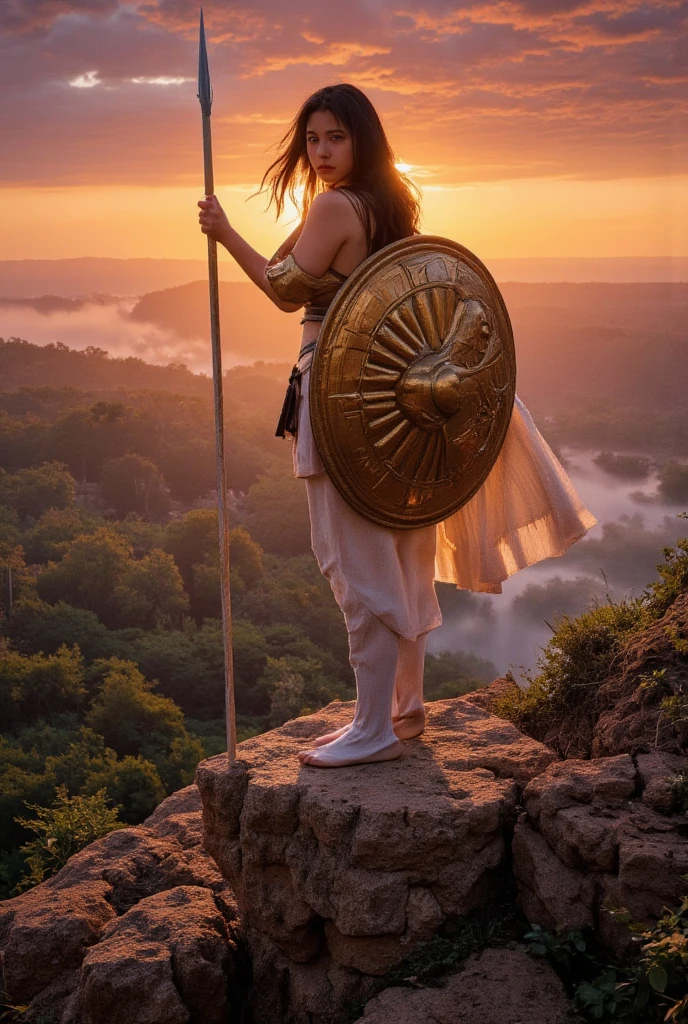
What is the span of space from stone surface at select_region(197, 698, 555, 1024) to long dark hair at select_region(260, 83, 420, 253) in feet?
6.36

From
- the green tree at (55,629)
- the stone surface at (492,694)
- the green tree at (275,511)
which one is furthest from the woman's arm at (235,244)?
the green tree at (275,511)

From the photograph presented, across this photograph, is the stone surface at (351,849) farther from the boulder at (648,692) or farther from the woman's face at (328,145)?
the woman's face at (328,145)

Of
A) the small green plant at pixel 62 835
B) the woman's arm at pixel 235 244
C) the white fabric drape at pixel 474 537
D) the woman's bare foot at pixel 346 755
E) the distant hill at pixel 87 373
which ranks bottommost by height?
the small green plant at pixel 62 835

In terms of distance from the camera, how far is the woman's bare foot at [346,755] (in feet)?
12.9

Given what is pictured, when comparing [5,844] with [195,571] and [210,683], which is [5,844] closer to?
[210,683]

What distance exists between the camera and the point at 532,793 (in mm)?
3676

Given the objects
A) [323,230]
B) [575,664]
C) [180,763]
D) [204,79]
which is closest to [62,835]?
[180,763]

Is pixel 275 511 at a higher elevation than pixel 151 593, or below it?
higher

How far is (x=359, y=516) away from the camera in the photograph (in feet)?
12.3

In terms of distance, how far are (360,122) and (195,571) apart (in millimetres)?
7447

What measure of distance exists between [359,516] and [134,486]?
325 inches

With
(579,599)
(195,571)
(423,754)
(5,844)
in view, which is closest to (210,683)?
(195,571)

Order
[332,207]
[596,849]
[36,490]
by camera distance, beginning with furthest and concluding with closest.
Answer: [36,490] → [332,207] → [596,849]

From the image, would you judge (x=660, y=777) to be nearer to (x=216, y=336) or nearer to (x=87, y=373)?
(x=216, y=336)
